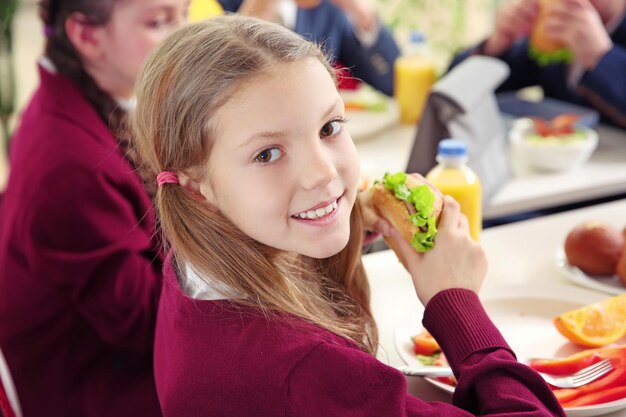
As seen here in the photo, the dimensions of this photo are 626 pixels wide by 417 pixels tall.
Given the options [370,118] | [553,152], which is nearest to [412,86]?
[370,118]

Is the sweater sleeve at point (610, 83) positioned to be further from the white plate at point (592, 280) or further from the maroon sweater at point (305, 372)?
the maroon sweater at point (305, 372)

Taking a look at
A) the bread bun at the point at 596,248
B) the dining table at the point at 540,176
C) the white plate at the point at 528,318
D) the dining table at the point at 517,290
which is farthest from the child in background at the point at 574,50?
the white plate at the point at 528,318

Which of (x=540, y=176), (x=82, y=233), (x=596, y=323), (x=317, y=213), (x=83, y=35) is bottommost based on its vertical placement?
(x=540, y=176)

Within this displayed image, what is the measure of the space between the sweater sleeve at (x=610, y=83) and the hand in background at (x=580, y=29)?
0.07 feet

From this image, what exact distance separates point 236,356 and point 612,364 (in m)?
0.47

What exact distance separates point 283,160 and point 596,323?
52 centimetres

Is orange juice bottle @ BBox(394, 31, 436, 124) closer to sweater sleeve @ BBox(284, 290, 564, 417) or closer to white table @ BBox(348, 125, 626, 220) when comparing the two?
white table @ BBox(348, 125, 626, 220)

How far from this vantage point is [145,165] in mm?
1054

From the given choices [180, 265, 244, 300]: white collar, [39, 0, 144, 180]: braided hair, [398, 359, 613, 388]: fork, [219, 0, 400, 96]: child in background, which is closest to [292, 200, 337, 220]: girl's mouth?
[180, 265, 244, 300]: white collar

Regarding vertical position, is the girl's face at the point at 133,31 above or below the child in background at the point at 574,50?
above

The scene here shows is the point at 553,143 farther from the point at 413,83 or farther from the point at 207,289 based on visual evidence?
the point at 207,289

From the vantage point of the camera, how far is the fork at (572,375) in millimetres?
970

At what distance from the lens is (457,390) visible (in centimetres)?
89

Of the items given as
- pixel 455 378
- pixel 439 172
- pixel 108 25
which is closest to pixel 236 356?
pixel 455 378
